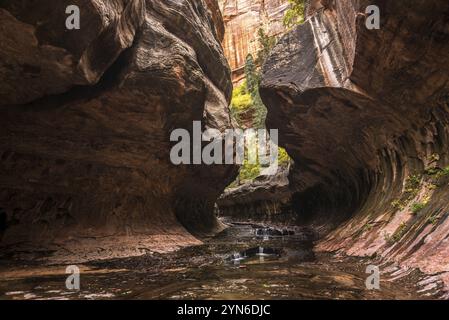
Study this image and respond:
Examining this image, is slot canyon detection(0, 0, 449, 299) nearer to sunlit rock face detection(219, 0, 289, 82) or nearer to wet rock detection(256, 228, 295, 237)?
wet rock detection(256, 228, 295, 237)

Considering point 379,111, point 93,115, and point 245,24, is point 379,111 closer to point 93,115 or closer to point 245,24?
point 93,115

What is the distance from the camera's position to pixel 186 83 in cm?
1041

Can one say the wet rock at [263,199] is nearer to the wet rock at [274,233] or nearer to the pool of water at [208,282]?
the wet rock at [274,233]

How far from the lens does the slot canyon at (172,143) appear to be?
238 inches

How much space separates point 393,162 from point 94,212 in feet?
31.9

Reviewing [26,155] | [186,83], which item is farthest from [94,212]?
[186,83]

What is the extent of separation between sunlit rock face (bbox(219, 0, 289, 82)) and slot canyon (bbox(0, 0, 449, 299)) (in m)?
53.6

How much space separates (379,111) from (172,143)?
7031 mm

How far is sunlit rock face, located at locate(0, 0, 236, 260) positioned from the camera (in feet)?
23.1

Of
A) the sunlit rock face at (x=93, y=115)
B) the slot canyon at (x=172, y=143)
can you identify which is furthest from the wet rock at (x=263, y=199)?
the sunlit rock face at (x=93, y=115)

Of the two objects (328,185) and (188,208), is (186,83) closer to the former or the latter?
(188,208)

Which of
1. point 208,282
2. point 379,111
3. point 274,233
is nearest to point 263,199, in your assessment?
point 274,233

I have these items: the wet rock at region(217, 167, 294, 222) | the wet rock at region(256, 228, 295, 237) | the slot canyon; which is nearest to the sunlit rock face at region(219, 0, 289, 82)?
the wet rock at region(217, 167, 294, 222)
